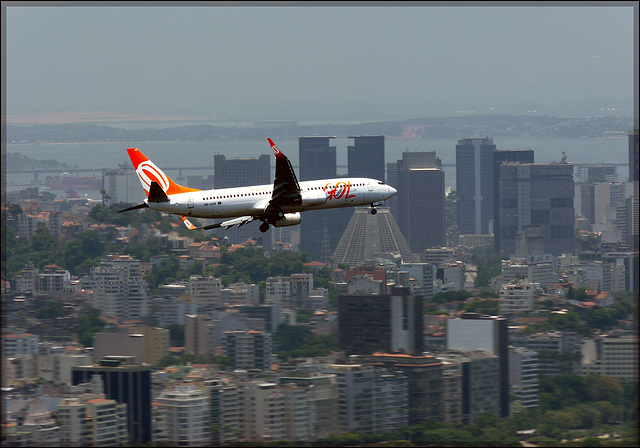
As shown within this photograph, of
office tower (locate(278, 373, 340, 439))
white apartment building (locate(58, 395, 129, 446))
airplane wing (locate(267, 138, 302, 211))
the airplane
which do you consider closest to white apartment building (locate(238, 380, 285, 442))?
office tower (locate(278, 373, 340, 439))

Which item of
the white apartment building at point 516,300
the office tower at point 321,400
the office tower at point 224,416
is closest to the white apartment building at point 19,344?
the office tower at point 224,416

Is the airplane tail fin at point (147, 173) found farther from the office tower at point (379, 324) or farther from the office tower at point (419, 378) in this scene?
the office tower at point (379, 324)

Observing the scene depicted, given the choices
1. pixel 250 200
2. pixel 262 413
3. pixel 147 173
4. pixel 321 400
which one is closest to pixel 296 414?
pixel 262 413

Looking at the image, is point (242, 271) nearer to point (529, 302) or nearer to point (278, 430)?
point (529, 302)

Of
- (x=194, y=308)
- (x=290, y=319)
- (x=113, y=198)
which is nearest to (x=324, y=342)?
(x=290, y=319)

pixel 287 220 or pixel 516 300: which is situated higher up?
pixel 287 220

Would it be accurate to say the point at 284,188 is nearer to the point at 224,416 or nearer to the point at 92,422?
the point at 224,416
